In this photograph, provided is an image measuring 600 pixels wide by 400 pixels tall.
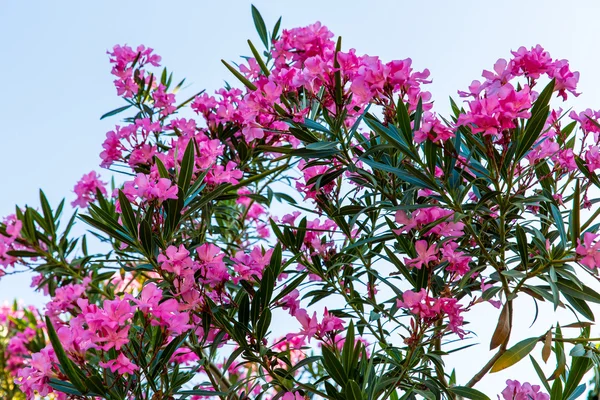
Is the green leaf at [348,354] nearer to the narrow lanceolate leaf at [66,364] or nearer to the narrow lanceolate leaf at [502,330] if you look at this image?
the narrow lanceolate leaf at [502,330]

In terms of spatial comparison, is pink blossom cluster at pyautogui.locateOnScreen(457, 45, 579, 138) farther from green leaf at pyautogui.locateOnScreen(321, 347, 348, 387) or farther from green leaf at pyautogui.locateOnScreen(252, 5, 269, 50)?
green leaf at pyautogui.locateOnScreen(252, 5, 269, 50)

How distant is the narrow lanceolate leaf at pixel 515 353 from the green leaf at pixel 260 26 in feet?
4.90

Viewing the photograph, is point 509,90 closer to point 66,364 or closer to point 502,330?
point 502,330

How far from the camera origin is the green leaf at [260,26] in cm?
242

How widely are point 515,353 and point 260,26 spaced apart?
155 centimetres

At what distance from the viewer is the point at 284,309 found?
164cm

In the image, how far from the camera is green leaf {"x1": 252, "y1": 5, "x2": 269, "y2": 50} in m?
2.42

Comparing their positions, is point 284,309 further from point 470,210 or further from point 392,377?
point 470,210

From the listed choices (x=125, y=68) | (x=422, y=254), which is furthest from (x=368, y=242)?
(x=125, y=68)

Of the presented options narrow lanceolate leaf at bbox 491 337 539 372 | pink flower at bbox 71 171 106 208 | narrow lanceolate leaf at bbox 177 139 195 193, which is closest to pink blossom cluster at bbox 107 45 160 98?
pink flower at bbox 71 171 106 208

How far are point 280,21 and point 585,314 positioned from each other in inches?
60.3

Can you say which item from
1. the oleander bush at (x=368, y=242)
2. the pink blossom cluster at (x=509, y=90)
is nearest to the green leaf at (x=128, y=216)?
the oleander bush at (x=368, y=242)

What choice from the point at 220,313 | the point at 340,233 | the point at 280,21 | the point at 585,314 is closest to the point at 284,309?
the point at 220,313

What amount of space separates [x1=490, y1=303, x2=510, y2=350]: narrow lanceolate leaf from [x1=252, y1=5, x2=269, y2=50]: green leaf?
1425 millimetres
